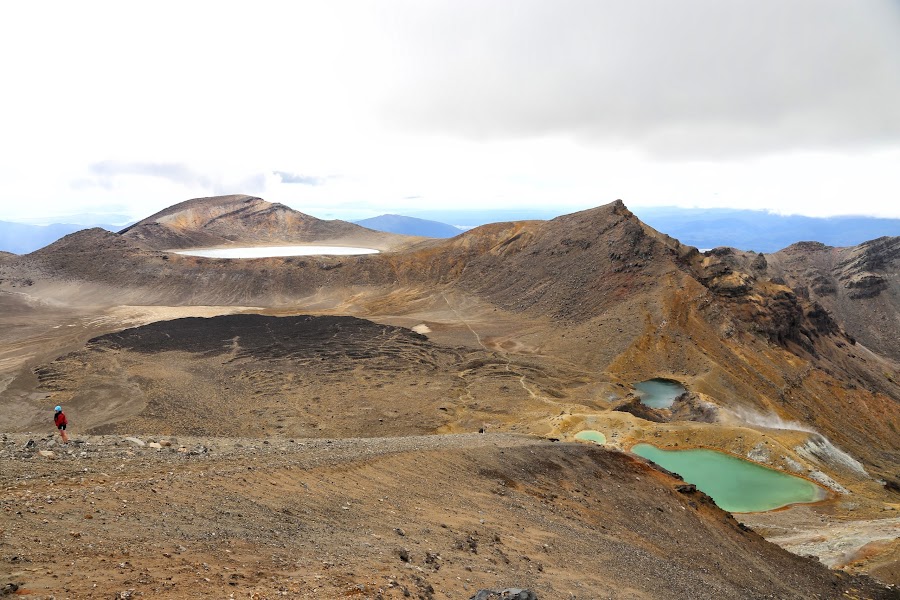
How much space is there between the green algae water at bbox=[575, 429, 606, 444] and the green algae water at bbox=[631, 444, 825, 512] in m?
2.25

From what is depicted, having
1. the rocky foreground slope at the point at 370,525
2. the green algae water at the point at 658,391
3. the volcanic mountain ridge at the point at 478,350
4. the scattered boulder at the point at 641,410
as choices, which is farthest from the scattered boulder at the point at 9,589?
the green algae water at the point at 658,391

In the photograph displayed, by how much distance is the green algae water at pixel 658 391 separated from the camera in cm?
4608

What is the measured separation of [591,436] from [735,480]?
910cm

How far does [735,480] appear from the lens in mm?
31141

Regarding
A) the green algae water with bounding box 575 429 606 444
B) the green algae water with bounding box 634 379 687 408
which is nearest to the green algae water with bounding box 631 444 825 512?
the green algae water with bounding box 575 429 606 444

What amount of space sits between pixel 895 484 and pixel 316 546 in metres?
42.6

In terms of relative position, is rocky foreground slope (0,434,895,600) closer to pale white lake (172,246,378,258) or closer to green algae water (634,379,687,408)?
green algae water (634,379,687,408)

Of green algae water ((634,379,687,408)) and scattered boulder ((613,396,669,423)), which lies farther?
green algae water ((634,379,687,408))

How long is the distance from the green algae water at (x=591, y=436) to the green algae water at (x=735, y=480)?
225 centimetres

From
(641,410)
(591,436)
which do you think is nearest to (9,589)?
(591,436)

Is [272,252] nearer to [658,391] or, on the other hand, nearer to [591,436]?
[658,391]

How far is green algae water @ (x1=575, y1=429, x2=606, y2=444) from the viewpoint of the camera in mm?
34000

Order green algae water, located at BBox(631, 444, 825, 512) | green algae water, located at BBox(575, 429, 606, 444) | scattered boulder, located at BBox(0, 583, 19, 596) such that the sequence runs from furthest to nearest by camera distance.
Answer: green algae water, located at BBox(575, 429, 606, 444), green algae water, located at BBox(631, 444, 825, 512), scattered boulder, located at BBox(0, 583, 19, 596)

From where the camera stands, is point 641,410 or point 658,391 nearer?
point 641,410
